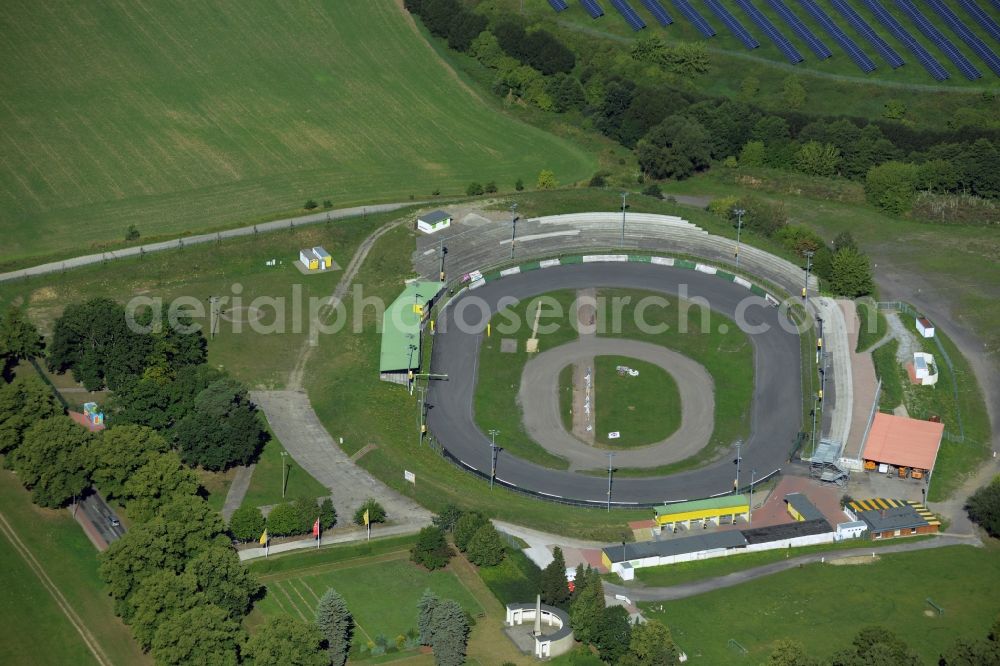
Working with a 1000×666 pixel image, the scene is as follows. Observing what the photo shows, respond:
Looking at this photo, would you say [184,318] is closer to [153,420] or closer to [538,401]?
[153,420]

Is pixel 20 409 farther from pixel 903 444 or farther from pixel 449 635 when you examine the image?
pixel 903 444

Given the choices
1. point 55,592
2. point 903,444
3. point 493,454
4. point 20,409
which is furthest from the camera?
point 903,444

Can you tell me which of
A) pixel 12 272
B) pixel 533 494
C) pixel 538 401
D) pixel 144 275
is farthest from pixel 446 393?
pixel 12 272

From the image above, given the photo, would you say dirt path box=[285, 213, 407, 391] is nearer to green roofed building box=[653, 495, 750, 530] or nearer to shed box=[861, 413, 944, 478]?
green roofed building box=[653, 495, 750, 530]

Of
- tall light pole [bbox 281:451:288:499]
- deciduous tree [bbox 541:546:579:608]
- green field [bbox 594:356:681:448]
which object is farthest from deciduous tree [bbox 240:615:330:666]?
green field [bbox 594:356:681:448]

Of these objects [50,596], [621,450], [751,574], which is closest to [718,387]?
[621,450]

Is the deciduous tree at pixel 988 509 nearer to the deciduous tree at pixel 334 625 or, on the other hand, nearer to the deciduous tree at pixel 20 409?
the deciduous tree at pixel 334 625
